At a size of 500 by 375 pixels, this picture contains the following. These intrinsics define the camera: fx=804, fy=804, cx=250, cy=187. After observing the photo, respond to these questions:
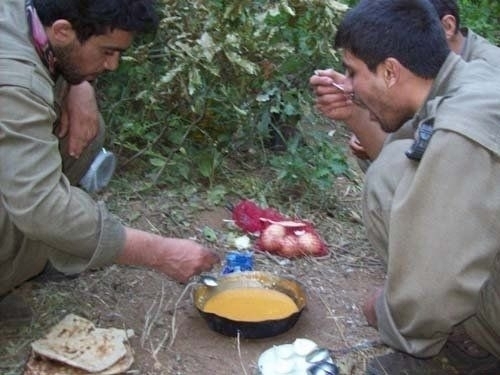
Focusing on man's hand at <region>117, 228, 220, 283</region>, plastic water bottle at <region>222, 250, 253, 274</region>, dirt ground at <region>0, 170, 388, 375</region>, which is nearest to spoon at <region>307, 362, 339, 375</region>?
dirt ground at <region>0, 170, 388, 375</region>

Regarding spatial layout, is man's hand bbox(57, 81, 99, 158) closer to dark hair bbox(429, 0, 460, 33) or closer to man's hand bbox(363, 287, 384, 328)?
man's hand bbox(363, 287, 384, 328)

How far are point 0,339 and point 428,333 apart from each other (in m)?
1.66

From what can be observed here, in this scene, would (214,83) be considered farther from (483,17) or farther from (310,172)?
(483,17)

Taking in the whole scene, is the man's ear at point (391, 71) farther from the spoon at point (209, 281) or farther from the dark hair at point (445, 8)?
the dark hair at point (445, 8)

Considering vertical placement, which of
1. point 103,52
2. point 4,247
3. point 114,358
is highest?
point 103,52

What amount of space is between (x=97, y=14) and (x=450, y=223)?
1433 mm

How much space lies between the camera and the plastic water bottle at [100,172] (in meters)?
4.31

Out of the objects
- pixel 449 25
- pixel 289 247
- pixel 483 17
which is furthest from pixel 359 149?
pixel 483 17

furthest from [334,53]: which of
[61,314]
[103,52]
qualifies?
[61,314]

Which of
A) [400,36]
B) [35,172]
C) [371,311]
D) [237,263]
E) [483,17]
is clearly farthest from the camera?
[483,17]

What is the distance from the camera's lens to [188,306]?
3.50 m

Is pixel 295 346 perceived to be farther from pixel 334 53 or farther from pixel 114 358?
pixel 334 53

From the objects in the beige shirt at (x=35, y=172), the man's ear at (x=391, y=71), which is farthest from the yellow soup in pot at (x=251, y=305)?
the man's ear at (x=391, y=71)

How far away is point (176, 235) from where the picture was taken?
162 inches
